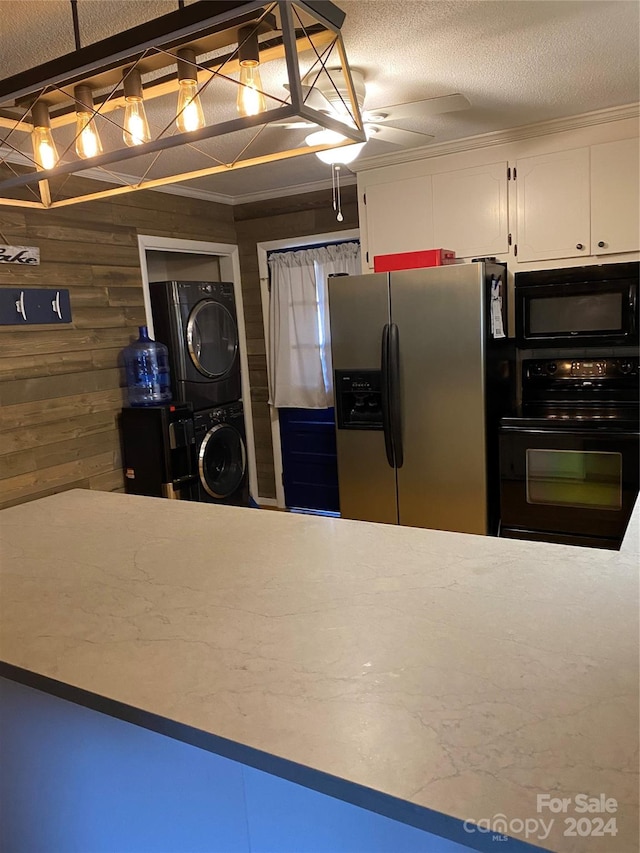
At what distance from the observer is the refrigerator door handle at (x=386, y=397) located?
11.0ft

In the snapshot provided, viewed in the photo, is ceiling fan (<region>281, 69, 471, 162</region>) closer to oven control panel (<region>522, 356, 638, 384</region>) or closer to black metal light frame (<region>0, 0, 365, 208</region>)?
black metal light frame (<region>0, 0, 365, 208</region>)

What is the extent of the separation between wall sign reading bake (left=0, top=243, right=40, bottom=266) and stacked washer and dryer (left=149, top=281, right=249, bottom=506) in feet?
2.78

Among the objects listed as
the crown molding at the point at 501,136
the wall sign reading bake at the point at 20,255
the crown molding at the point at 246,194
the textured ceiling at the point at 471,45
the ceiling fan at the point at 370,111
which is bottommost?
the wall sign reading bake at the point at 20,255

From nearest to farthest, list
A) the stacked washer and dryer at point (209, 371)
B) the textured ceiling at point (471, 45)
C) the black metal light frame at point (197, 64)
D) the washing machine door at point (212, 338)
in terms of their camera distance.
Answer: the black metal light frame at point (197, 64) < the textured ceiling at point (471, 45) < the stacked washer and dryer at point (209, 371) < the washing machine door at point (212, 338)

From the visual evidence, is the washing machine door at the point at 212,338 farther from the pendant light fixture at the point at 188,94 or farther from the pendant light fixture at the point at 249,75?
the pendant light fixture at the point at 249,75

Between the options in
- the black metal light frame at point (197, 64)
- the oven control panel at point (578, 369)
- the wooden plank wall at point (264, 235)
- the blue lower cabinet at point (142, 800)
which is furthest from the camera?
the wooden plank wall at point (264, 235)

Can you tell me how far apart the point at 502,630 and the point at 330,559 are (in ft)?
1.68

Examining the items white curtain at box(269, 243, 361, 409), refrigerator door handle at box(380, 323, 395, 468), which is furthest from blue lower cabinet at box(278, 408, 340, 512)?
refrigerator door handle at box(380, 323, 395, 468)

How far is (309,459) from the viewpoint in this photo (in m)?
4.65

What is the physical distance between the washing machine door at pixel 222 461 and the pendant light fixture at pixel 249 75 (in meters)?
2.70

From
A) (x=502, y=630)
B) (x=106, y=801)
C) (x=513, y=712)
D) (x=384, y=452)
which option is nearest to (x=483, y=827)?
(x=513, y=712)

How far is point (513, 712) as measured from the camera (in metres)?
0.91

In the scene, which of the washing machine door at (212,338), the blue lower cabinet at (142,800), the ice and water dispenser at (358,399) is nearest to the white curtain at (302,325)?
the washing machine door at (212,338)

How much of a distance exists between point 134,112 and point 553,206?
238 centimetres
